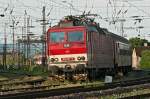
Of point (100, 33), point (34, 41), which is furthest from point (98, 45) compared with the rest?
point (34, 41)

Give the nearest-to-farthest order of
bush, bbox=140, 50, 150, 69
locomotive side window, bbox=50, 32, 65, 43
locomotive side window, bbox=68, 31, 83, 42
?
locomotive side window, bbox=68, 31, 83, 42 < locomotive side window, bbox=50, 32, 65, 43 < bush, bbox=140, 50, 150, 69

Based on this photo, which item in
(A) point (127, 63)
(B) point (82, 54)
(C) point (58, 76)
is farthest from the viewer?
(A) point (127, 63)

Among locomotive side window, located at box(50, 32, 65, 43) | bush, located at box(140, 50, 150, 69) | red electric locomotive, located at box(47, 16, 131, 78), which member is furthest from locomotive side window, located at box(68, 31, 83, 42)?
bush, located at box(140, 50, 150, 69)

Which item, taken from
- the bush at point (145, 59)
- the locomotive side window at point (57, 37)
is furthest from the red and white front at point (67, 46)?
the bush at point (145, 59)

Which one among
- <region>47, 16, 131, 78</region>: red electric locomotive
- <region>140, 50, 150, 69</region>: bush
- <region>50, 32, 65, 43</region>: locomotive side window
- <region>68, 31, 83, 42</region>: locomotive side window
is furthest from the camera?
<region>140, 50, 150, 69</region>: bush

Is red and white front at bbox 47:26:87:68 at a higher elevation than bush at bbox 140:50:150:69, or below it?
higher

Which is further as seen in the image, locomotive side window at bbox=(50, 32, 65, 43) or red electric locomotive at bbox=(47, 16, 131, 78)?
locomotive side window at bbox=(50, 32, 65, 43)

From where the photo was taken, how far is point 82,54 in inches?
1000

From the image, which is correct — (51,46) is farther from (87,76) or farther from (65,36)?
(87,76)

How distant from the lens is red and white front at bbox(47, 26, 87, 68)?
2553 cm

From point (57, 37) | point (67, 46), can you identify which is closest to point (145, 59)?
point (57, 37)

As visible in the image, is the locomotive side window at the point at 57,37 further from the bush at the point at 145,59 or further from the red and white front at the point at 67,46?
the bush at the point at 145,59

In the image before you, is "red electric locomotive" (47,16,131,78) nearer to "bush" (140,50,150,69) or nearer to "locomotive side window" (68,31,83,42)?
"locomotive side window" (68,31,83,42)

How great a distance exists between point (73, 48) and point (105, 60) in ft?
16.7
